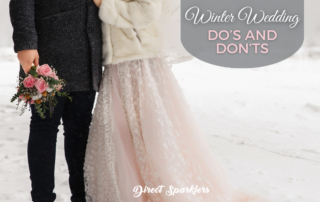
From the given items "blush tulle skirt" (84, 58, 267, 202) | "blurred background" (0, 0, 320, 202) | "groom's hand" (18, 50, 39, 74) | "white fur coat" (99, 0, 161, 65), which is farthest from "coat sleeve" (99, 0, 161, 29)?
"blurred background" (0, 0, 320, 202)

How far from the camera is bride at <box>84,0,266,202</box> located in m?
1.16

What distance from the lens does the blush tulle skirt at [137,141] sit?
45.9 inches

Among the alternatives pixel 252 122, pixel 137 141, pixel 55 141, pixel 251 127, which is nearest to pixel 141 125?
pixel 137 141

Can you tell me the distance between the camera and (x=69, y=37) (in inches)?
42.8

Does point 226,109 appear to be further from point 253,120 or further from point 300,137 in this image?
point 300,137

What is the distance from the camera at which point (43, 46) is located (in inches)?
42.2

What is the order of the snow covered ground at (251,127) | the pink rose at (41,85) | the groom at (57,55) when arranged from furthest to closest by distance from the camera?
the snow covered ground at (251,127) < the groom at (57,55) < the pink rose at (41,85)

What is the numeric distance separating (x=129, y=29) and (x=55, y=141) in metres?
0.48

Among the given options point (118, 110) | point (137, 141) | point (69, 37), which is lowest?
point (137, 141)

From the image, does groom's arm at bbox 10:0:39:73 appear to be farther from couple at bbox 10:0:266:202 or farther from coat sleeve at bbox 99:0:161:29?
coat sleeve at bbox 99:0:161:29

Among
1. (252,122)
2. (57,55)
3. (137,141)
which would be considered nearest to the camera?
(57,55)

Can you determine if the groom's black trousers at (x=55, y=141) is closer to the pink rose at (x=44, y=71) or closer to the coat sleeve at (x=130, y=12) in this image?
the pink rose at (x=44, y=71)

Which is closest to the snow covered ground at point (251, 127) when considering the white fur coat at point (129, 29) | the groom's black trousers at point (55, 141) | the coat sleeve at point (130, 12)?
the groom's black trousers at point (55, 141)

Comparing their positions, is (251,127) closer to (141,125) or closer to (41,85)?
(141,125)
